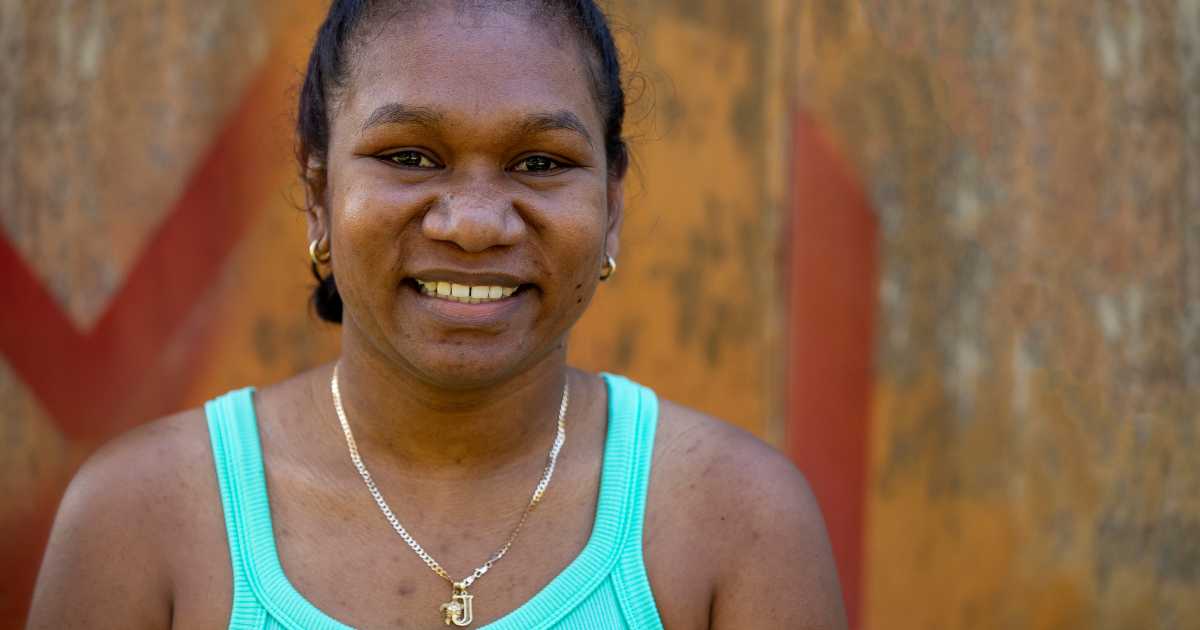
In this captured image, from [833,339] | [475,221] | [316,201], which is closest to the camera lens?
[475,221]

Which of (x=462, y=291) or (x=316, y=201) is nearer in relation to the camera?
(x=462, y=291)

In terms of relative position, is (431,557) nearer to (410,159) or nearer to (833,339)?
(410,159)

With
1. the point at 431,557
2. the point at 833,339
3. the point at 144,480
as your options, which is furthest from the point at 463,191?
the point at 833,339

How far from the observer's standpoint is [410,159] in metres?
1.94

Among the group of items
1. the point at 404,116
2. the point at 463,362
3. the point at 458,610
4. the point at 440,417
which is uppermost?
the point at 404,116

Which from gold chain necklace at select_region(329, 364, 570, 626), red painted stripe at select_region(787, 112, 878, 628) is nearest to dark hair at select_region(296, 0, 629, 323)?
gold chain necklace at select_region(329, 364, 570, 626)

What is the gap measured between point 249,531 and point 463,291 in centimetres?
52

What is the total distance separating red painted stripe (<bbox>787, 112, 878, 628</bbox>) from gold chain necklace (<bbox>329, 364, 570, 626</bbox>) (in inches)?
48.9

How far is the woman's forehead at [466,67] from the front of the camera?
190 cm

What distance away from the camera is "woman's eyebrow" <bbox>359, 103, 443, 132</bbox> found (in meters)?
1.90

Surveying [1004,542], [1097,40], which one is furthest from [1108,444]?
[1097,40]

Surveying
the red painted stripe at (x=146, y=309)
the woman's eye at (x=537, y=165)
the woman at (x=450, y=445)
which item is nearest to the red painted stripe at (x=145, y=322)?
the red painted stripe at (x=146, y=309)

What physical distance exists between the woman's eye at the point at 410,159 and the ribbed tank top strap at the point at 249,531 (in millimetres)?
533

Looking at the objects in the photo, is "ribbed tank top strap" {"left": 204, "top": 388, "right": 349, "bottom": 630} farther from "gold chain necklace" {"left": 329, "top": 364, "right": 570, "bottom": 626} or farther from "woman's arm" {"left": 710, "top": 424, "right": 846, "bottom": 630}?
"woman's arm" {"left": 710, "top": 424, "right": 846, "bottom": 630}
